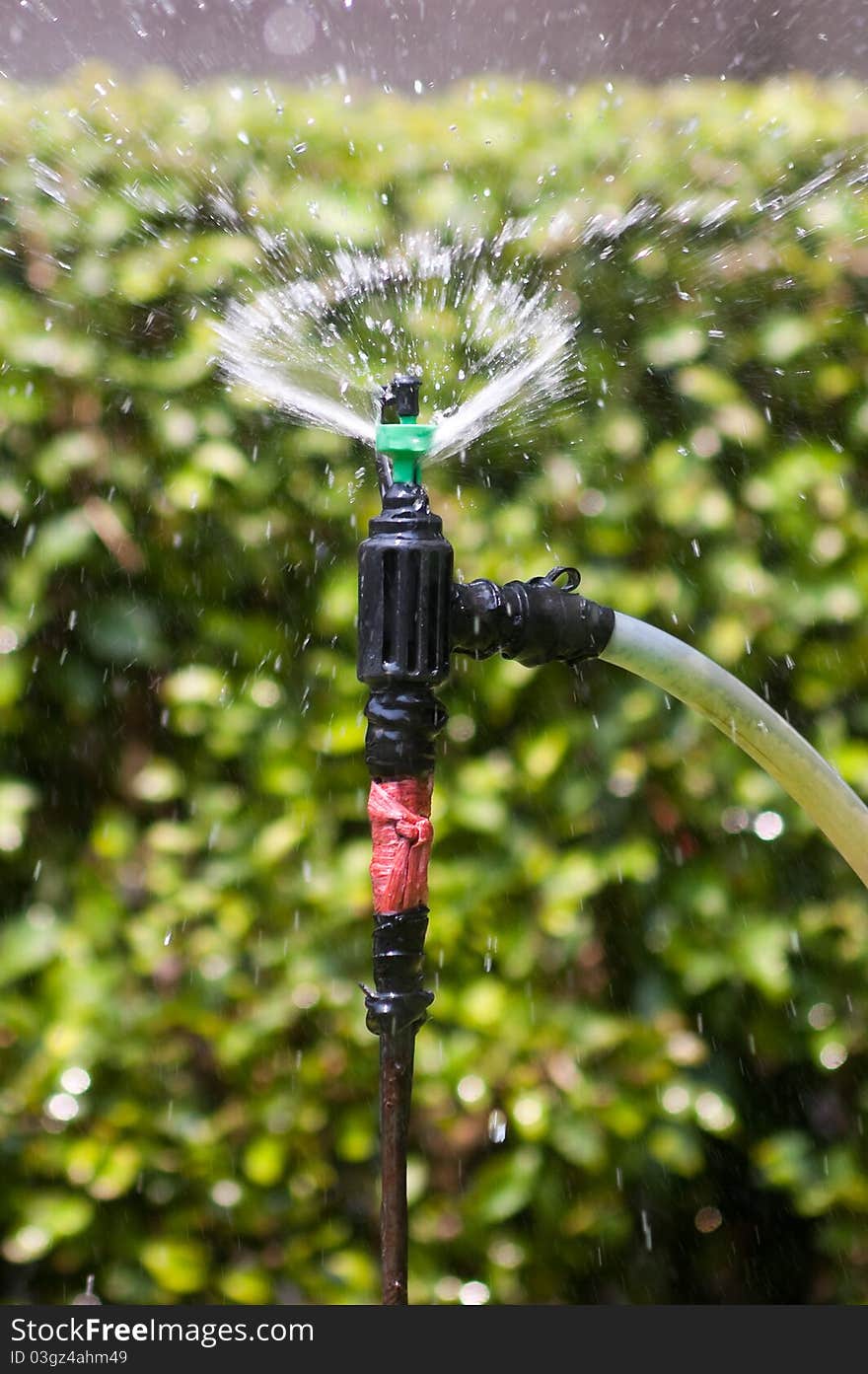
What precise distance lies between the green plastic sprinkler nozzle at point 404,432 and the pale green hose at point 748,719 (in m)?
0.21

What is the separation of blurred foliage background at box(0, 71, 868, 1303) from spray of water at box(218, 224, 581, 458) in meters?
0.04

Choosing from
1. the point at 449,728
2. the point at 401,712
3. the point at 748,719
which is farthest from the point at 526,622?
the point at 449,728

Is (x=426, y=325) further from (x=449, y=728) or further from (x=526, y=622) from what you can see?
(x=526, y=622)

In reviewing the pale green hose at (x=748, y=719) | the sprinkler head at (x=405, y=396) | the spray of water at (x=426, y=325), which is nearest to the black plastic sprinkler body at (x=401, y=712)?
the sprinkler head at (x=405, y=396)

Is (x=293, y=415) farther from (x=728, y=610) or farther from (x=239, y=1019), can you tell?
(x=239, y=1019)

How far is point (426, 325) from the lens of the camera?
166cm

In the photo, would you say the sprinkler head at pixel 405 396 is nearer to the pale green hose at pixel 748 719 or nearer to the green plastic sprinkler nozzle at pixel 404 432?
the green plastic sprinkler nozzle at pixel 404 432

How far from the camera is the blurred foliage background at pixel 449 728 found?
169 centimetres

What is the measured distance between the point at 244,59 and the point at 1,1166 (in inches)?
71.4

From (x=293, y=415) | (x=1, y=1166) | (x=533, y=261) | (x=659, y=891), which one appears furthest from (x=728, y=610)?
(x=1, y=1166)

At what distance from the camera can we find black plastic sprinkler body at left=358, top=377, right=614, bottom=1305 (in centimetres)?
91

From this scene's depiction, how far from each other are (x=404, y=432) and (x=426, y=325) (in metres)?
0.77

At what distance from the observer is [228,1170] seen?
5.92 feet

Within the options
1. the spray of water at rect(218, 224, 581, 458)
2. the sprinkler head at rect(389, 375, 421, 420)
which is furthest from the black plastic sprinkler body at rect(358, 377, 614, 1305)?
the spray of water at rect(218, 224, 581, 458)
